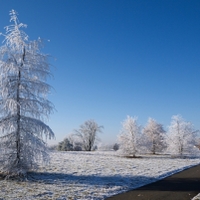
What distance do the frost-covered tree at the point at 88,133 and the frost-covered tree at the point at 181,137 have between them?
2859 cm

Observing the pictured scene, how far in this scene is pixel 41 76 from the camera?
48.6 feet

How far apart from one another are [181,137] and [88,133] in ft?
105

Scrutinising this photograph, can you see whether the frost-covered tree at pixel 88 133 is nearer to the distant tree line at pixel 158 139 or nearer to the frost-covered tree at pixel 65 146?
the frost-covered tree at pixel 65 146

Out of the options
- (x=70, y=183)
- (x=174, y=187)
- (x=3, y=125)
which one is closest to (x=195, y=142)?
(x=174, y=187)

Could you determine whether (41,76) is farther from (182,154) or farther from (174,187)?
(182,154)

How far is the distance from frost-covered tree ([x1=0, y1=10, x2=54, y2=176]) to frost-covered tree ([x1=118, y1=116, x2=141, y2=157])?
24.1 metres

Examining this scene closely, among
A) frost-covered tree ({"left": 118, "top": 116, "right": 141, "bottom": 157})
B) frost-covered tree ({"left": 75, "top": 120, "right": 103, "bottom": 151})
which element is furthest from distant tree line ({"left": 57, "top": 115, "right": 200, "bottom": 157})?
frost-covered tree ({"left": 75, "top": 120, "right": 103, "bottom": 151})

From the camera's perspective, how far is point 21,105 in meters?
13.8

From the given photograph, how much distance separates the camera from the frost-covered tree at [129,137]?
35.7m

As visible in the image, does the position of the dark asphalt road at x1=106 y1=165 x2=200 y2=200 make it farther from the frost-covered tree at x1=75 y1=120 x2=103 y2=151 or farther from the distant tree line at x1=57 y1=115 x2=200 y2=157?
the frost-covered tree at x1=75 y1=120 x2=103 y2=151

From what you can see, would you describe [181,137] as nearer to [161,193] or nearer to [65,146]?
[161,193]

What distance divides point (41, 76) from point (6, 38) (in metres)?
3.73

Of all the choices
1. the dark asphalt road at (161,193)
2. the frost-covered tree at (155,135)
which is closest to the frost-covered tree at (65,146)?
the frost-covered tree at (155,135)

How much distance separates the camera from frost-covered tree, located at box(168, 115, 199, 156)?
37906mm
